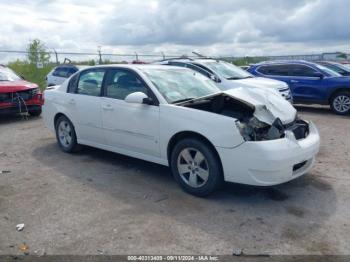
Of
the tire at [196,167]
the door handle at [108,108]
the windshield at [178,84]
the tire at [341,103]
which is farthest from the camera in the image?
the tire at [341,103]

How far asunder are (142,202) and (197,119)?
3.97 feet

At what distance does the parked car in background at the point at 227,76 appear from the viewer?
33.3 feet

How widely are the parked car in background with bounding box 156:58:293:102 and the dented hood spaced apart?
479 cm

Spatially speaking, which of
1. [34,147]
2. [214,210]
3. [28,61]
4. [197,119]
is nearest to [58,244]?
[214,210]

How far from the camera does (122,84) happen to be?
565 centimetres

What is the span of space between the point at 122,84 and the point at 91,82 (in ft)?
2.76

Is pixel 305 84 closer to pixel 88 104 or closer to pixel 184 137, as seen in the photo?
pixel 88 104

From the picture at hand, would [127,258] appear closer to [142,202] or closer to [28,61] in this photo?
[142,202]

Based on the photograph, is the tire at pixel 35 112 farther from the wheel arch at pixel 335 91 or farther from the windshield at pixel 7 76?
the wheel arch at pixel 335 91

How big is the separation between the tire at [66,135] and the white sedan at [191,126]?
9 centimetres

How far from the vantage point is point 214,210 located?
168 inches

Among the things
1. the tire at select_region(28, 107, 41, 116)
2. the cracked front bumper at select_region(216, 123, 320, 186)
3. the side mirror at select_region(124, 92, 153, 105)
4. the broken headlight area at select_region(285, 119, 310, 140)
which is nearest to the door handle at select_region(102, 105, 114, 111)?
the side mirror at select_region(124, 92, 153, 105)

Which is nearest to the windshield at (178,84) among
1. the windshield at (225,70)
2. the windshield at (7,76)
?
the windshield at (225,70)

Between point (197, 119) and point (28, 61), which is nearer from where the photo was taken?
point (197, 119)
